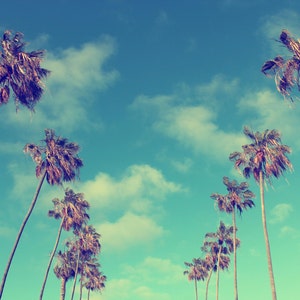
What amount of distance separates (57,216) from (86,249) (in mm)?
6993

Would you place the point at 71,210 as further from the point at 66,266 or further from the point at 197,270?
the point at 197,270

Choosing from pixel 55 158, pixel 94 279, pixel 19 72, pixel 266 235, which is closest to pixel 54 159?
pixel 55 158

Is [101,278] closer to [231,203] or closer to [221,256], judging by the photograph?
[221,256]

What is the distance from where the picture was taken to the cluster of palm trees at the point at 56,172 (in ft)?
71.4

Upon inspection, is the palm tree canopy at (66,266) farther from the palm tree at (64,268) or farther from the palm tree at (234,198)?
the palm tree at (234,198)

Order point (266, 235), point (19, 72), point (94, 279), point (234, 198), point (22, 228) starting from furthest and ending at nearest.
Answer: point (94, 279), point (234, 198), point (266, 235), point (22, 228), point (19, 72)

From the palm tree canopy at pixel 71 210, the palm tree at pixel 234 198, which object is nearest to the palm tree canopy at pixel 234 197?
the palm tree at pixel 234 198

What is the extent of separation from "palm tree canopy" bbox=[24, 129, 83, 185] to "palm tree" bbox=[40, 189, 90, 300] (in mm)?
12979

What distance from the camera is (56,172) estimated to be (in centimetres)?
3238

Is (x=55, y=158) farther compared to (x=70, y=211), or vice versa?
(x=70, y=211)

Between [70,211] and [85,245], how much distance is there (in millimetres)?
8322

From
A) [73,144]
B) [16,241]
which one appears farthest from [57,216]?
[16,241]

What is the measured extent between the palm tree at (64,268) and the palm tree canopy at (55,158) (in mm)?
21078

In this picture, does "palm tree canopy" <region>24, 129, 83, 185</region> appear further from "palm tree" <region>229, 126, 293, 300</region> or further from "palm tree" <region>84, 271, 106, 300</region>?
"palm tree" <region>84, 271, 106, 300</region>
